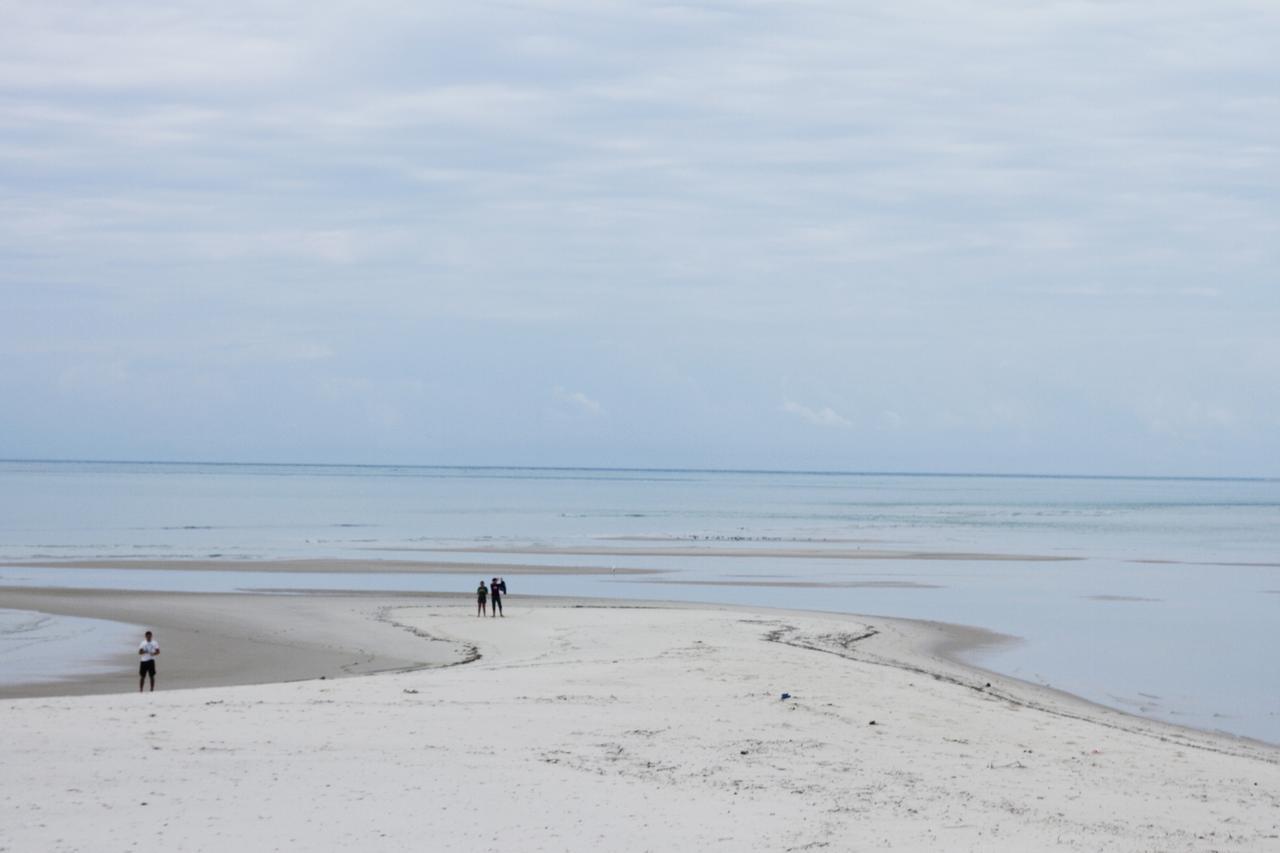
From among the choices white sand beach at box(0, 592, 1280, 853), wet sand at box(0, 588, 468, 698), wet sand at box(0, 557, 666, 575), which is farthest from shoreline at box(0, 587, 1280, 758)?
wet sand at box(0, 557, 666, 575)

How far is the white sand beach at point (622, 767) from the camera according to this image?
12383 millimetres

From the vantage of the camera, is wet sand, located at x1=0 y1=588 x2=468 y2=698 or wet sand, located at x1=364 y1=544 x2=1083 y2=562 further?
wet sand, located at x1=364 y1=544 x2=1083 y2=562

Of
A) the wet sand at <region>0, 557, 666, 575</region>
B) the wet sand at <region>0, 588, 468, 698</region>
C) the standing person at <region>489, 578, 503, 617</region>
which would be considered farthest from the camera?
Result: the wet sand at <region>0, 557, 666, 575</region>

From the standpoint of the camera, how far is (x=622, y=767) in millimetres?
15000

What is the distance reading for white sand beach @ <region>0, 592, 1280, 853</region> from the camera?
40.6 feet

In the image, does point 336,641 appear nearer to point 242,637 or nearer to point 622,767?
point 242,637

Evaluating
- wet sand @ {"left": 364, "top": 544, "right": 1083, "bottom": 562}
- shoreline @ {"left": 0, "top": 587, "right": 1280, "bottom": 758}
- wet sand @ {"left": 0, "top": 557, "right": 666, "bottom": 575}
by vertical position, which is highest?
A: shoreline @ {"left": 0, "top": 587, "right": 1280, "bottom": 758}

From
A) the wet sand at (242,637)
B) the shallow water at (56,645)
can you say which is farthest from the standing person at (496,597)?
the shallow water at (56,645)

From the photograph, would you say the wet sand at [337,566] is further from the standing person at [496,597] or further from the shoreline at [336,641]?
the standing person at [496,597]

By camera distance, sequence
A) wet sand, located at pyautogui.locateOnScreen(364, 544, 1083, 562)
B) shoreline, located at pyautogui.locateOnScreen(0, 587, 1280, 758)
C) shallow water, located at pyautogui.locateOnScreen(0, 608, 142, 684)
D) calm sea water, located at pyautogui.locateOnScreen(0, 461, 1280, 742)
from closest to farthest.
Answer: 1. shoreline, located at pyautogui.locateOnScreen(0, 587, 1280, 758)
2. shallow water, located at pyautogui.locateOnScreen(0, 608, 142, 684)
3. calm sea water, located at pyautogui.locateOnScreen(0, 461, 1280, 742)
4. wet sand, located at pyautogui.locateOnScreen(364, 544, 1083, 562)

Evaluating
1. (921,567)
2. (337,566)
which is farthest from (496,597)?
(921,567)

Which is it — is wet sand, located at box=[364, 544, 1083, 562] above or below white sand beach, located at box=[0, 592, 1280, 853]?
below

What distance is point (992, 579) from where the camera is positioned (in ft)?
175

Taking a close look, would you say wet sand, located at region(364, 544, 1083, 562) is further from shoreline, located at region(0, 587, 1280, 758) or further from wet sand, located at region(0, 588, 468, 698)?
wet sand, located at region(0, 588, 468, 698)
